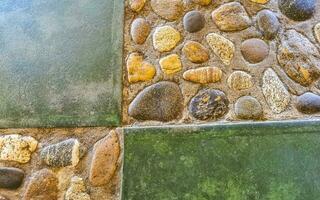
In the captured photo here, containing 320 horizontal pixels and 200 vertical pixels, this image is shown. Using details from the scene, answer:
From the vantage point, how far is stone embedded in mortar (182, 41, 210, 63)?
102 centimetres

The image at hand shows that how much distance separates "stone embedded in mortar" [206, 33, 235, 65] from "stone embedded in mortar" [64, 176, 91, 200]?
0.49 m

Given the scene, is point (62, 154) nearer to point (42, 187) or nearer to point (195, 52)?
point (42, 187)

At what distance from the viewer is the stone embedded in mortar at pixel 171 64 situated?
1022mm

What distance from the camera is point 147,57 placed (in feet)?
3.43

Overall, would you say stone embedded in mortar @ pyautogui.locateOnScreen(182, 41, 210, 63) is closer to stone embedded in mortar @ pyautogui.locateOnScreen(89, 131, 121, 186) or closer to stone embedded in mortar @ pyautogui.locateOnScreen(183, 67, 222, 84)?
stone embedded in mortar @ pyautogui.locateOnScreen(183, 67, 222, 84)

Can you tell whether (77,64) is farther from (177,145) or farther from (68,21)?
(177,145)

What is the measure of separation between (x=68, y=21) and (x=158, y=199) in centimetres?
58

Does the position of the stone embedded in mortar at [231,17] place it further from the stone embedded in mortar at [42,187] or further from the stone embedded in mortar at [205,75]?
the stone embedded in mortar at [42,187]

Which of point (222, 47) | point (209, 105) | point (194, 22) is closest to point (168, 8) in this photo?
point (194, 22)

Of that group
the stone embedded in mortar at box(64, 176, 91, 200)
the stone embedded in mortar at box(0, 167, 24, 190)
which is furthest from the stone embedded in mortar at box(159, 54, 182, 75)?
the stone embedded in mortar at box(0, 167, 24, 190)

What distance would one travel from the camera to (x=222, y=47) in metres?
1.02

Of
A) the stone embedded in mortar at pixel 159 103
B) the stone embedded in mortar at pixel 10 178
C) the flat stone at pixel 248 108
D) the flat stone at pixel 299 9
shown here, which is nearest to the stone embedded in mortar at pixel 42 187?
the stone embedded in mortar at pixel 10 178

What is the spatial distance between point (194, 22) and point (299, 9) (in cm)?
28

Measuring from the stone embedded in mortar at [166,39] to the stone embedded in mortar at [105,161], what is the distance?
0.27 meters
